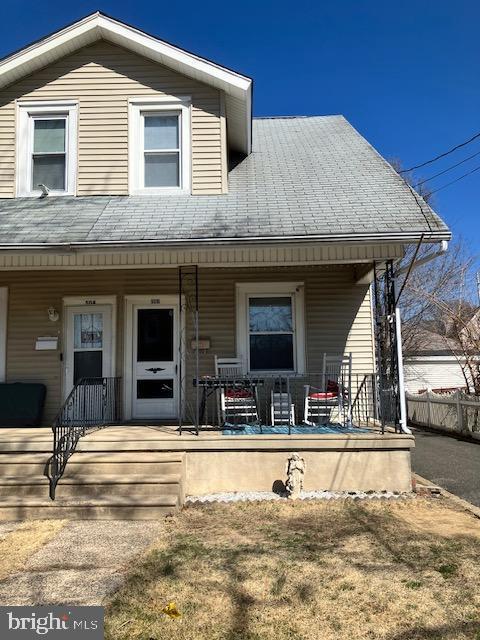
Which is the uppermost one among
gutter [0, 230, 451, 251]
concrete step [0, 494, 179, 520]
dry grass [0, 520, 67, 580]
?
gutter [0, 230, 451, 251]

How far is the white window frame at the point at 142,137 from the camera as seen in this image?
8531mm

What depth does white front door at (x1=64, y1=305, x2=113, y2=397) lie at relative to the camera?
27.8 feet

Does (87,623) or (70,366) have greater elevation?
(70,366)

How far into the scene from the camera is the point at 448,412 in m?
13.6

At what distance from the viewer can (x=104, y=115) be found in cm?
871

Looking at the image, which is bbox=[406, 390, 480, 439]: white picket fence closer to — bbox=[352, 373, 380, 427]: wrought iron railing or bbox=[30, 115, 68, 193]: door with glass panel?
bbox=[352, 373, 380, 427]: wrought iron railing

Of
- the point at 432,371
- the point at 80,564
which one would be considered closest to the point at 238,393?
the point at 80,564

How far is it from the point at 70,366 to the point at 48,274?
1.54m

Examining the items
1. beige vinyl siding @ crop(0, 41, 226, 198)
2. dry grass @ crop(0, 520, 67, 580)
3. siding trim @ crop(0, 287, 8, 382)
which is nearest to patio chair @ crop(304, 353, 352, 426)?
beige vinyl siding @ crop(0, 41, 226, 198)

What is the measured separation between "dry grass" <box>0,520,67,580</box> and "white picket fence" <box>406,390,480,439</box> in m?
9.92

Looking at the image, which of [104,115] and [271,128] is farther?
[271,128]

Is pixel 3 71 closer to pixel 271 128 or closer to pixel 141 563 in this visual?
pixel 271 128

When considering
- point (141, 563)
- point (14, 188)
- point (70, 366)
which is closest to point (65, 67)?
point (14, 188)

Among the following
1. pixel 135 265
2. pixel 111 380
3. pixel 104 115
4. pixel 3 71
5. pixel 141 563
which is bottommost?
pixel 141 563
